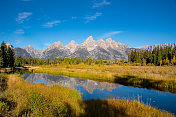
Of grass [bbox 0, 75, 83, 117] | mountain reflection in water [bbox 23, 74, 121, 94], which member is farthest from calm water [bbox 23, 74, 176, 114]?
grass [bbox 0, 75, 83, 117]

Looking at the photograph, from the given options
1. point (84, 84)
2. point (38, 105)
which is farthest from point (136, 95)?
point (38, 105)

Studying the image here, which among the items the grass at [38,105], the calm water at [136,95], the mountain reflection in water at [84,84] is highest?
the grass at [38,105]

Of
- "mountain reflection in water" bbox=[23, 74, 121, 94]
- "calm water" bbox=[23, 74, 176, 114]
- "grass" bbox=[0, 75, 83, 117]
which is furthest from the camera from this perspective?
"mountain reflection in water" bbox=[23, 74, 121, 94]

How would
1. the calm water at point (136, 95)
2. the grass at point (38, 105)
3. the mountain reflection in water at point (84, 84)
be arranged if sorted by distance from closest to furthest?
the grass at point (38, 105) → the calm water at point (136, 95) → the mountain reflection in water at point (84, 84)

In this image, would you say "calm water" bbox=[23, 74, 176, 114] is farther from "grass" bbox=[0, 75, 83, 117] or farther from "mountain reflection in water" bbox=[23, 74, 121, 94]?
"grass" bbox=[0, 75, 83, 117]

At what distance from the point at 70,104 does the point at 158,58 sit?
291 ft

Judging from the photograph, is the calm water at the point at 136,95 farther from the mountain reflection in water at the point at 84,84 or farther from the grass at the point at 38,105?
the grass at the point at 38,105

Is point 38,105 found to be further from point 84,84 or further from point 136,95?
point 84,84

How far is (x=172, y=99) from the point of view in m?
13.1

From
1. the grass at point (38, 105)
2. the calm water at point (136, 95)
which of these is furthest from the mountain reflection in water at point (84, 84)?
the grass at point (38, 105)

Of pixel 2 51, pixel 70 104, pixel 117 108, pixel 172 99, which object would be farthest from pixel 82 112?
pixel 2 51

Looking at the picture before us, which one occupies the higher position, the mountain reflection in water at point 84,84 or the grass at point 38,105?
the grass at point 38,105

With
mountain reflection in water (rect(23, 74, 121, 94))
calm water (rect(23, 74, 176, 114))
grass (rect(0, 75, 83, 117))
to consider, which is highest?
grass (rect(0, 75, 83, 117))

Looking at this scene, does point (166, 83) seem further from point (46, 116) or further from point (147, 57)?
point (147, 57)
